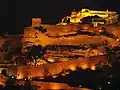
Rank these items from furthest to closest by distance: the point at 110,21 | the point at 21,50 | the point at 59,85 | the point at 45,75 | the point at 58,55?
the point at 110,21 → the point at 21,50 → the point at 58,55 → the point at 45,75 → the point at 59,85

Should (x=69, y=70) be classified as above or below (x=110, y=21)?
below

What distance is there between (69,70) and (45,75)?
5.95ft

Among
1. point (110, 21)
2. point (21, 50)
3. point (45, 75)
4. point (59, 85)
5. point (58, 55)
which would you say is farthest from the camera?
point (110, 21)

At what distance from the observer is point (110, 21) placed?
49.5 m

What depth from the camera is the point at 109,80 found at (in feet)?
119

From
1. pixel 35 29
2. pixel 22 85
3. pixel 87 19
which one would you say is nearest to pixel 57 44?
pixel 35 29

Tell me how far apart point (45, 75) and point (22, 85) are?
8.52 ft

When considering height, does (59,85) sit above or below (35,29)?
below

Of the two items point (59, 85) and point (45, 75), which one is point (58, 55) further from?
point (59, 85)

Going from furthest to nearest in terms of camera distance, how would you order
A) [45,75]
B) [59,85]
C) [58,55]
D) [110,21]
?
[110,21] → [58,55] → [45,75] → [59,85]

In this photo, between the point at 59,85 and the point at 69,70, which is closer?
the point at 59,85

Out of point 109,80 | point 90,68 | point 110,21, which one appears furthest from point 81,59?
point 110,21

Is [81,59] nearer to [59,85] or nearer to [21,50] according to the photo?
[59,85]

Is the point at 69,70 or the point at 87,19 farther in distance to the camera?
the point at 87,19
